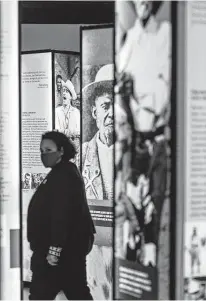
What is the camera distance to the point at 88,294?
768 mm

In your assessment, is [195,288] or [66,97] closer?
[195,288]

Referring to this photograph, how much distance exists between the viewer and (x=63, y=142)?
30.1 inches

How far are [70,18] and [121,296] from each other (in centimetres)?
32

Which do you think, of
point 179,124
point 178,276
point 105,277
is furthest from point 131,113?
point 105,277

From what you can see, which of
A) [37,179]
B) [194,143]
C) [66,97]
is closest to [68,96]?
[66,97]

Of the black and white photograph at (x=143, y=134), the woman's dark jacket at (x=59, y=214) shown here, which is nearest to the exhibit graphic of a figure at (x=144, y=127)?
the black and white photograph at (x=143, y=134)

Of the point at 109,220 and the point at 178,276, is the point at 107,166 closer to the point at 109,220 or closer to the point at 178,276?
the point at 109,220

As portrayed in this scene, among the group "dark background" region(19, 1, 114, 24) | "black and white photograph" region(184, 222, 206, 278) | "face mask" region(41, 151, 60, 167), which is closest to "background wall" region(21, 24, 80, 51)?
"dark background" region(19, 1, 114, 24)

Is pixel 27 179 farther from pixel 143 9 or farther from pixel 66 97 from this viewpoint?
pixel 143 9

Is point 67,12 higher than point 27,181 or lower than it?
higher

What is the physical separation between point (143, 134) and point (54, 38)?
212 mm

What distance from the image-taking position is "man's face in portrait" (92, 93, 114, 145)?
795 millimetres

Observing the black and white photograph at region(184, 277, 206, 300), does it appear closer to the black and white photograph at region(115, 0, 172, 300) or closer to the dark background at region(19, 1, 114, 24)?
the black and white photograph at region(115, 0, 172, 300)

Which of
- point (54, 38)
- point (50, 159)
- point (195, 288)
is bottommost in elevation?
point (195, 288)
